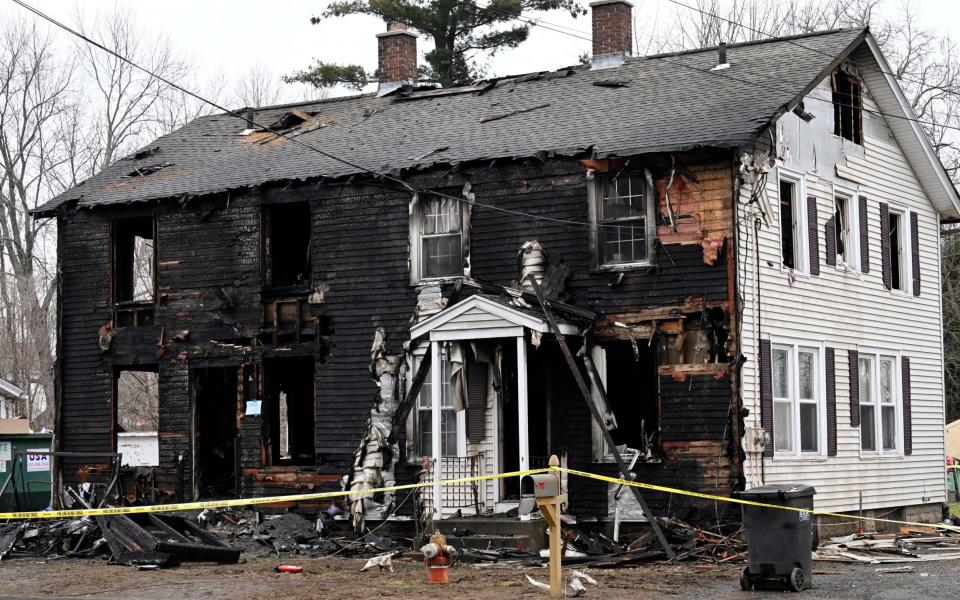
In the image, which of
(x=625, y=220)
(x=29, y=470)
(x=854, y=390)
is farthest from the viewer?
(x=29, y=470)

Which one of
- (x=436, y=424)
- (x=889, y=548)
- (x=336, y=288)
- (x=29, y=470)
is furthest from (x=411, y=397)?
(x=29, y=470)

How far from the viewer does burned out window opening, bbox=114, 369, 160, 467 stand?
3153 cm

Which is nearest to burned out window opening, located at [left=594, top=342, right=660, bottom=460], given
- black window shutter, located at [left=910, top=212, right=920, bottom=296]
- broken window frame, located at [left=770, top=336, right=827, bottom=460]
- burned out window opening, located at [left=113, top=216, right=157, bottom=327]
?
broken window frame, located at [left=770, top=336, right=827, bottom=460]

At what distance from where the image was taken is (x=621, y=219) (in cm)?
2034

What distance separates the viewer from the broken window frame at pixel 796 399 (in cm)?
2048

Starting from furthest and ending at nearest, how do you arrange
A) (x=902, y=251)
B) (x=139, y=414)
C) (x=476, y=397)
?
(x=139, y=414), (x=902, y=251), (x=476, y=397)

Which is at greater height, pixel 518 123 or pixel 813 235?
pixel 518 123

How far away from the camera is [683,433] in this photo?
771 inches

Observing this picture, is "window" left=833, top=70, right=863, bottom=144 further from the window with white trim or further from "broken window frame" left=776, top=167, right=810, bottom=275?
"broken window frame" left=776, top=167, right=810, bottom=275

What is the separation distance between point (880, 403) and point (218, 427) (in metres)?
12.2

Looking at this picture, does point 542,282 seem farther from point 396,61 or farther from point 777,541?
point 396,61

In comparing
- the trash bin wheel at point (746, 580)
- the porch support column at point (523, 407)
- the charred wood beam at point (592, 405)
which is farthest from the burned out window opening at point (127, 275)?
the trash bin wheel at point (746, 580)

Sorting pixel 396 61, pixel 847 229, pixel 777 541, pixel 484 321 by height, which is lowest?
pixel 777 541

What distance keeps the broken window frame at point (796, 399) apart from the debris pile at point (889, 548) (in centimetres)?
145
